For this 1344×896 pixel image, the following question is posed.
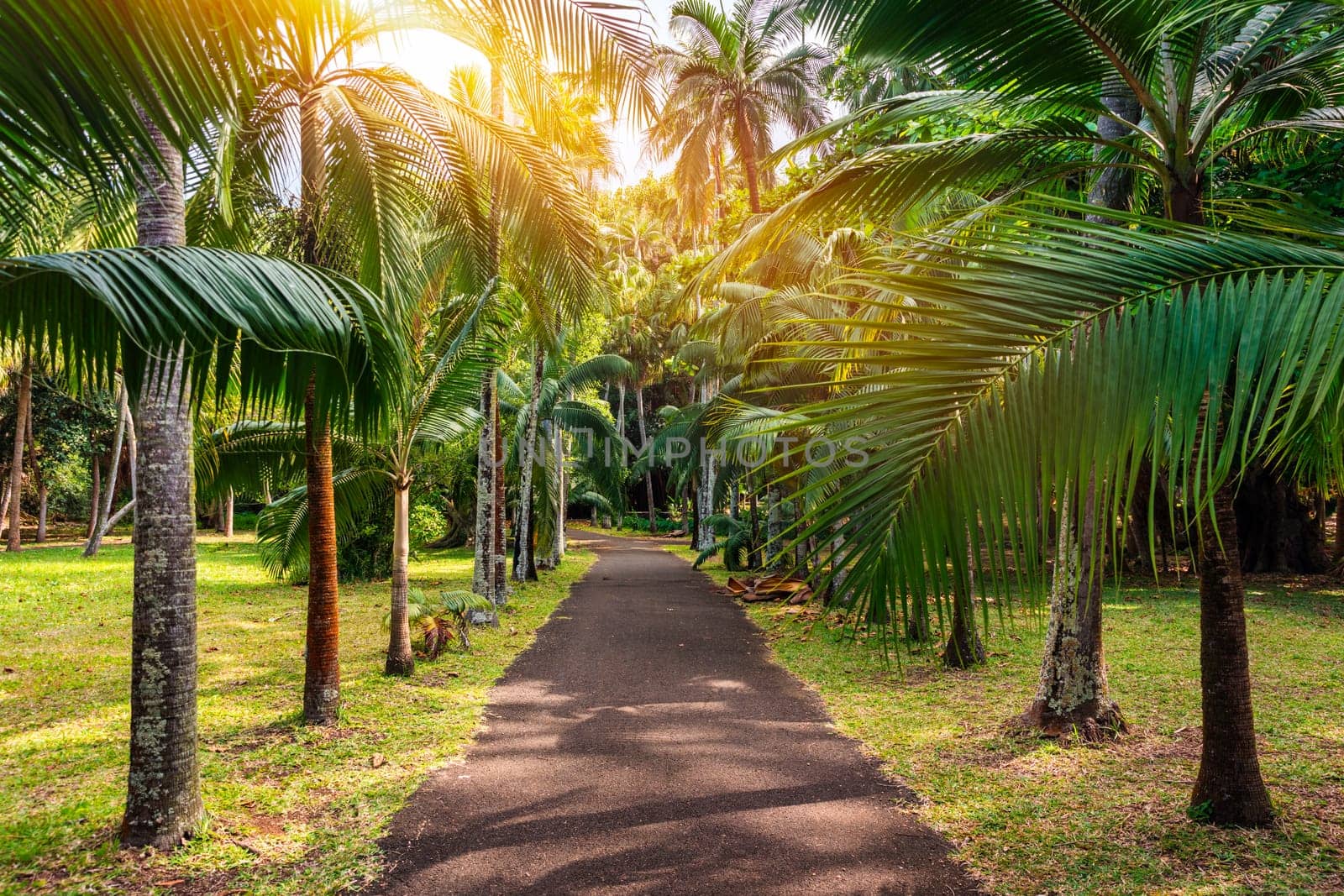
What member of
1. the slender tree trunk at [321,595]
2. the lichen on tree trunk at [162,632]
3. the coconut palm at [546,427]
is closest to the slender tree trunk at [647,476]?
the coconut palm at [546,427]

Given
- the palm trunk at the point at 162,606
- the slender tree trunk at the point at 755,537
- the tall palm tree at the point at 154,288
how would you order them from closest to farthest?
the tall palm tree at the point at 154,288
the palm trunk at the point at 162,606
the slender tree trunk at the point at 755,537

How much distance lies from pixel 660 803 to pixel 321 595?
12.0ft

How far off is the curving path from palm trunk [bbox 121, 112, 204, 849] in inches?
51.8

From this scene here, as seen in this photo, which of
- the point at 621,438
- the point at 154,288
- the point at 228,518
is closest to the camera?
the point at 154,288

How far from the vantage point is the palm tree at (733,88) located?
17.7 m

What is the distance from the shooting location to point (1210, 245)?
7.91 feet

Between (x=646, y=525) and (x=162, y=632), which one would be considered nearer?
(x=162, y=632)

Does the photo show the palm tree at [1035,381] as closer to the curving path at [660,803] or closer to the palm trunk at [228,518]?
the curving path at [660,803]

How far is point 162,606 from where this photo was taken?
441 centimetres

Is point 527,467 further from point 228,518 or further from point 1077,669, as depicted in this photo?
point 228,518

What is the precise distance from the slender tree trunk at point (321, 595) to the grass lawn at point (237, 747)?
234mm

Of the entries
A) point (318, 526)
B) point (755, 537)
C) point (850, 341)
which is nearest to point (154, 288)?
point (850, 341)

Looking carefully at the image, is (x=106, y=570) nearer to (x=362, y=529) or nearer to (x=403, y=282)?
(x=362, y=529)

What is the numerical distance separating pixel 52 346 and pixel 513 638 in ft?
30.9
